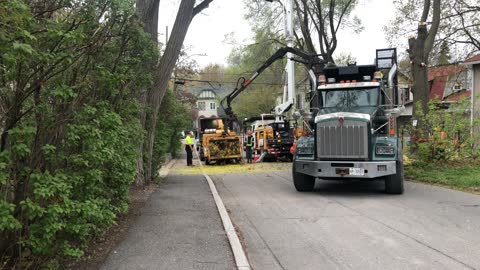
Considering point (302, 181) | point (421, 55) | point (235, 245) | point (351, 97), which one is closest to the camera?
point (235, 245)

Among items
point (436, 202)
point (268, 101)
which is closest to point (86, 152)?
point (436, 202)

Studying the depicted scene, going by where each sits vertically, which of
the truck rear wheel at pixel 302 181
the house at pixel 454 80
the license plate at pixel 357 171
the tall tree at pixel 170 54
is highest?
the house at pixel 454 80

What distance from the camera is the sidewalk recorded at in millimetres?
5562

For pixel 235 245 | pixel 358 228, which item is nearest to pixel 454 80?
pixel 358 228

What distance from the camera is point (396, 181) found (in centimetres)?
1116

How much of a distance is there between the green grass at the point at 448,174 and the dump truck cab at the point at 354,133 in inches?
92.5

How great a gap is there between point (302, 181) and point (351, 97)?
9.17 feet

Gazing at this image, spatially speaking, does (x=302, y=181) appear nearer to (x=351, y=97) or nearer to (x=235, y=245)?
(x=351, y=97)

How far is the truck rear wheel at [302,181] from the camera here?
12.1m

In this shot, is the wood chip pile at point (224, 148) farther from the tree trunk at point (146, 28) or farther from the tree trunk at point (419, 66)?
the tree trunk at point (146, 28)

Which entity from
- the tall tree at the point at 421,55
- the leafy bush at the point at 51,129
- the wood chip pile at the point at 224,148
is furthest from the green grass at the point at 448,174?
the wood chip pile at the point at 224,148

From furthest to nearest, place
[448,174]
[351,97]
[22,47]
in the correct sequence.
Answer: [448,174] → [351,97] → [22,47]

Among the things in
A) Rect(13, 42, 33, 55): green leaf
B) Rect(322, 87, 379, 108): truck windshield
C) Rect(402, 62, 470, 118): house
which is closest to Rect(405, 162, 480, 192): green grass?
Rect(322, 87, 379, 108): truck windshield

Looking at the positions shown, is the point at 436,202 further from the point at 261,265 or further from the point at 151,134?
the point at 151,134
